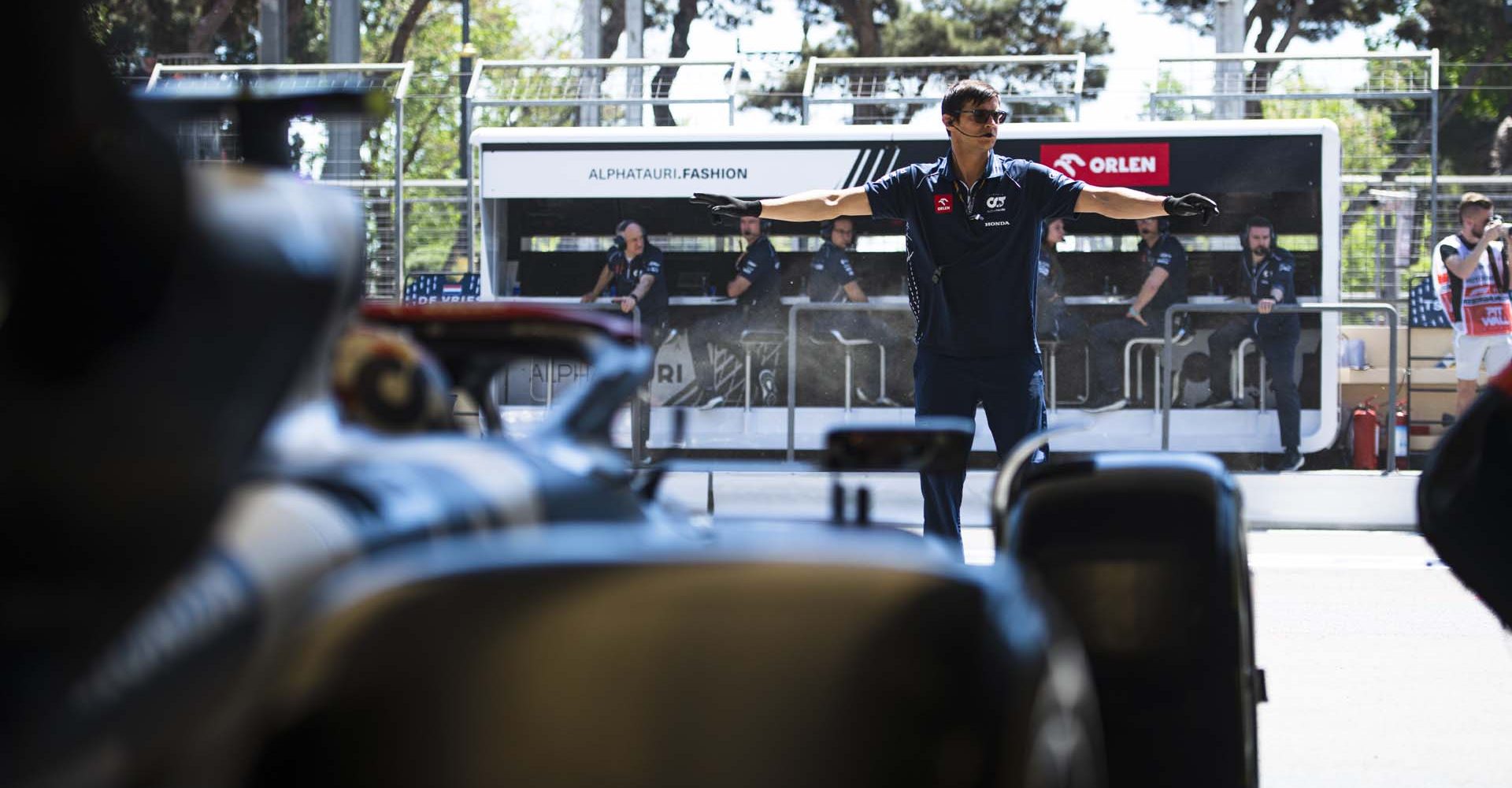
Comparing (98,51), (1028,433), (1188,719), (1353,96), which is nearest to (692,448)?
(1353,96)

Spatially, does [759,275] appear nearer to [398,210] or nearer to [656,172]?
[656,172]

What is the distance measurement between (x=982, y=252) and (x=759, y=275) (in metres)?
9.46

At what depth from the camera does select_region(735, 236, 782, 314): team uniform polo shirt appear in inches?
603

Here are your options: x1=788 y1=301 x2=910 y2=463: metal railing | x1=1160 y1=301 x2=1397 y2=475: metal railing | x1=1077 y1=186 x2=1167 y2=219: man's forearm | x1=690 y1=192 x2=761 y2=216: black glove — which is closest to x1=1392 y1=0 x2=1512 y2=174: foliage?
x1=1160 y1=301 x2=1397 y2=475: metal railing

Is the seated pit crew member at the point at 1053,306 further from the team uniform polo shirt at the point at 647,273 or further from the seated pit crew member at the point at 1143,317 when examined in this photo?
the team uniform polo shirt at the point at 647,273

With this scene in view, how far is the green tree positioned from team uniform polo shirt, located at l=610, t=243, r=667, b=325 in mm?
18560

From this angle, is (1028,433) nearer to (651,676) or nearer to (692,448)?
(651,676)

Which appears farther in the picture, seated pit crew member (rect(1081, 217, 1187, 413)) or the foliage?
the foliage

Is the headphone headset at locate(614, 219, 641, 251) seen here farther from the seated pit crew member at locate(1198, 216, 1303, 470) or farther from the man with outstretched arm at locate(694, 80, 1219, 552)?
the man with outstretched arm at locate(694, 80, 1219, 552)

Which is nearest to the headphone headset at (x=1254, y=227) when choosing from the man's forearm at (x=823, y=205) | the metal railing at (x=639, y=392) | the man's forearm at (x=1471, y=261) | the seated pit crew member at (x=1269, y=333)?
the seated pit crew member at (x=1269, y=333)

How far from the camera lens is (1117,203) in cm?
598

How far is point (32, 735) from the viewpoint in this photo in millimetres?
1474

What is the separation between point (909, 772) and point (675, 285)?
48.7ft

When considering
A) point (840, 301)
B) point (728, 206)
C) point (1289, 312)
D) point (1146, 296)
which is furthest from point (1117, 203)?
point (840, 301)
